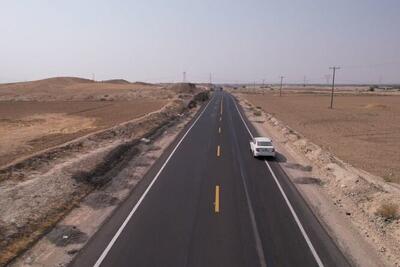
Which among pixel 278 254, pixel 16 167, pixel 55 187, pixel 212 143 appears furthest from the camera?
pixel 212 143

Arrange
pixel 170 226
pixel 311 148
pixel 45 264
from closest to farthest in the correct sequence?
pixel 45 264
pixel 170 226
pixel 311 148

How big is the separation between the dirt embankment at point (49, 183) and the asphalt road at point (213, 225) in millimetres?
2145

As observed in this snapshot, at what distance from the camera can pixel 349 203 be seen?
52.7 feet

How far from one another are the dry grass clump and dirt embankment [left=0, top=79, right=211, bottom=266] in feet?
38.3

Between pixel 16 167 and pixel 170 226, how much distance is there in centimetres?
1068

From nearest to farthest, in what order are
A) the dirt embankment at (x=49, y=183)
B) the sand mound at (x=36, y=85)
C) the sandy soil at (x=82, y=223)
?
the sandy soil at (x=82, y=223)
the dirt embankment at (x=49, y=183)
the sand mound at (x=36, y=85)

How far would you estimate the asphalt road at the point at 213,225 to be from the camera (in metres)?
10.8

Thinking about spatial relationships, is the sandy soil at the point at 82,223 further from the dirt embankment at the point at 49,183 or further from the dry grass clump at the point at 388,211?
the dry grass clump at the point at 388,211

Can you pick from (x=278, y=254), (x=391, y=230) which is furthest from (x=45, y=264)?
(x=391, y=230)

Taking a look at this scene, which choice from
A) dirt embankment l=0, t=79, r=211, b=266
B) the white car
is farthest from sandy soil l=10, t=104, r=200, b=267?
the white car

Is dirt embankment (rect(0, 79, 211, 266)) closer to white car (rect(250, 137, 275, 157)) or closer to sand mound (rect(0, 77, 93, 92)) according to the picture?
white car (rect(250, 137, 275, 157))

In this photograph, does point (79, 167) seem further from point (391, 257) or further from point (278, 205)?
point (391, 257)

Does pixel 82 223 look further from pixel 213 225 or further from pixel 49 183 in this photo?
pixel 49 183

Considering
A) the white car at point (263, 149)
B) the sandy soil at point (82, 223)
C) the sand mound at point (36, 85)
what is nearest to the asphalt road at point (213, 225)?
→ the sandy soil at point (82, 223)
